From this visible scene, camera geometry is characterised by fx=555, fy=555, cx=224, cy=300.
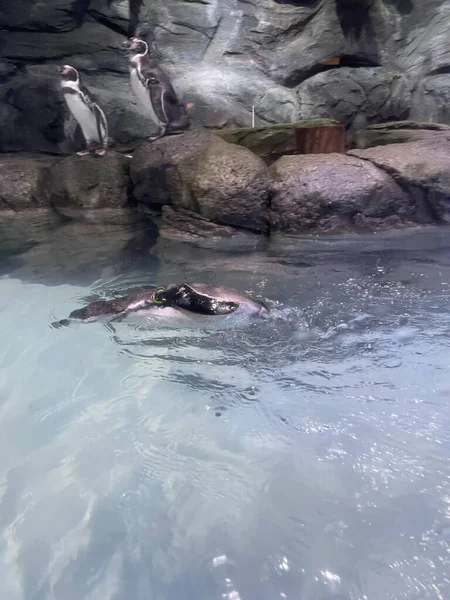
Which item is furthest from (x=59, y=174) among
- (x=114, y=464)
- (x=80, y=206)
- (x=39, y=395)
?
(x=114, y=464)

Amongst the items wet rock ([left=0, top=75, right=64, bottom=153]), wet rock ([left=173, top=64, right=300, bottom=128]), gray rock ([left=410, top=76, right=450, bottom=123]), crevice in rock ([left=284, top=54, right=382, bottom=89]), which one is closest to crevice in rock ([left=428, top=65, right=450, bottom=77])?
gray rock ([left=410, top=76, right=450, bottom=123])

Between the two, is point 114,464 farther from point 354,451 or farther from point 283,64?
point 283,64

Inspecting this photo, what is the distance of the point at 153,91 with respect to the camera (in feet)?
21.9

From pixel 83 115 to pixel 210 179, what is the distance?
271 cm

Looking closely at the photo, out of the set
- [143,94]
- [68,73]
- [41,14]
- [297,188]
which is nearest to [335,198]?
[297,188]

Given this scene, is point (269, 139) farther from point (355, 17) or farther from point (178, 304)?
point (178, 304)

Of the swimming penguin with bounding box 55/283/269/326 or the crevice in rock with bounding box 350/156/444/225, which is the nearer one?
the swimming penguin with bounding box 55/283/269/326

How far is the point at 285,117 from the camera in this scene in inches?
306

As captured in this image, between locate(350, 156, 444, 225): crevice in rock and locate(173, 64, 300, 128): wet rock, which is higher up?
locate(173, 64, 300, 128): wet rock

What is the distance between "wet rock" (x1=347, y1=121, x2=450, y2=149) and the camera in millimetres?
5852

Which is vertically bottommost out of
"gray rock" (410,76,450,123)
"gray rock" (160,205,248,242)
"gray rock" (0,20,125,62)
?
"gray rock" (160,205,248,242)

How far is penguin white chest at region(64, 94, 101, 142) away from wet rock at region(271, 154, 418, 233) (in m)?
3.01

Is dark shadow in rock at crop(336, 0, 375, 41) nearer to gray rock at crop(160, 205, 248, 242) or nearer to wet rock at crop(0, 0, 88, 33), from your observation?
wet rock at crop(0, 0, 88, 33)

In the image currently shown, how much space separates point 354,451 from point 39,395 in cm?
137
